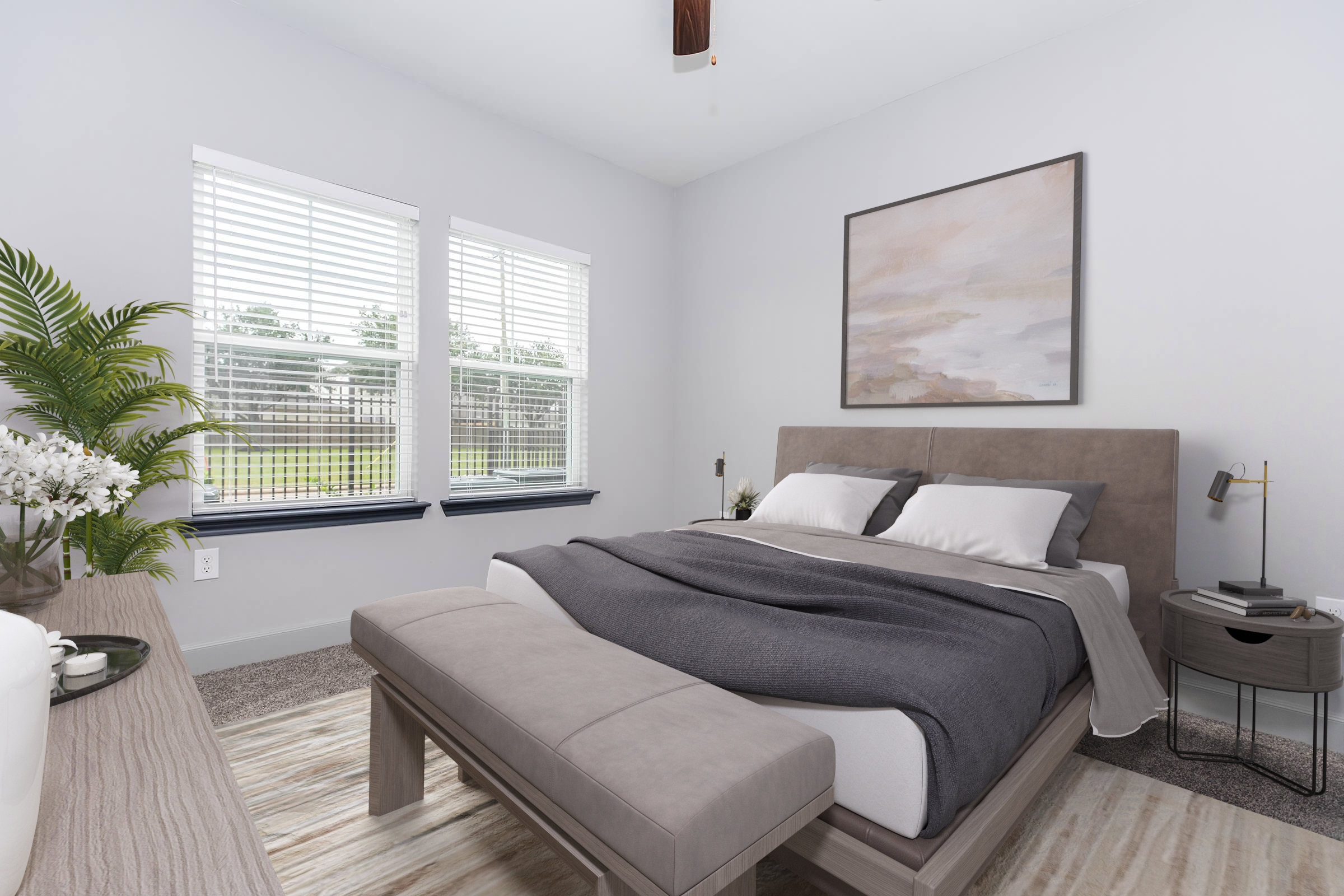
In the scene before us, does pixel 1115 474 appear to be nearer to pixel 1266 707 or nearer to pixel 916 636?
pixel 1266 707

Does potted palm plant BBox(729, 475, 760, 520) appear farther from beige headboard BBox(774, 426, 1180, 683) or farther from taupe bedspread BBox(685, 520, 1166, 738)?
taupe bedspread BBox(685, 520, 1166, 738)

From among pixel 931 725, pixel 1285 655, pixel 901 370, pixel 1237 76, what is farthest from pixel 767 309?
pixel 931 725

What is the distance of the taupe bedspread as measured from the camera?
1833 millimetres

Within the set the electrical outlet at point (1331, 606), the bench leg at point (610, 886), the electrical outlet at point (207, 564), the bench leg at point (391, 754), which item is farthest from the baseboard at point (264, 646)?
the electrical outlet at point (1331, 606)

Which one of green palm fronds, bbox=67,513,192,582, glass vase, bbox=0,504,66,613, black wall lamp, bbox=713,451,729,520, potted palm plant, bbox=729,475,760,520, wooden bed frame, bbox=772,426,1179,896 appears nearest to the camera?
glass vase, bbox=0,504,66,613

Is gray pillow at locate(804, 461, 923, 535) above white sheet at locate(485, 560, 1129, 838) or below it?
above

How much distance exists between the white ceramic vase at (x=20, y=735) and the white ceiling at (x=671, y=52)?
3057 mm

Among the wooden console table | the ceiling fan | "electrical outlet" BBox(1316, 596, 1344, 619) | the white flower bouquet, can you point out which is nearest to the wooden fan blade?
the ceiling fan

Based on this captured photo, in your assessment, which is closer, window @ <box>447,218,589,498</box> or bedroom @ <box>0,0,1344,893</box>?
bedroom @ <box>0,0,1344,893</box>

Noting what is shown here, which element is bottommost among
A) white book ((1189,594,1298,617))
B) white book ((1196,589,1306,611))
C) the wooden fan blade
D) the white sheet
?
the white sheet

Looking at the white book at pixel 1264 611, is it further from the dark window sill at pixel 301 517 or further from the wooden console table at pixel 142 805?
the dark window sill at pixel 301 517

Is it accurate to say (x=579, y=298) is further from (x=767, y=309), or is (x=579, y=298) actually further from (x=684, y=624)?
(x=684, y=624)

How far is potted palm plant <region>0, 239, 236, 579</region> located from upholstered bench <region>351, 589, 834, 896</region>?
1385 mm

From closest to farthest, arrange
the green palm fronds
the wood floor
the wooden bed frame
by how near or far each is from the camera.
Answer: the wooden bed frame → the wood floor → the green palm fronds
